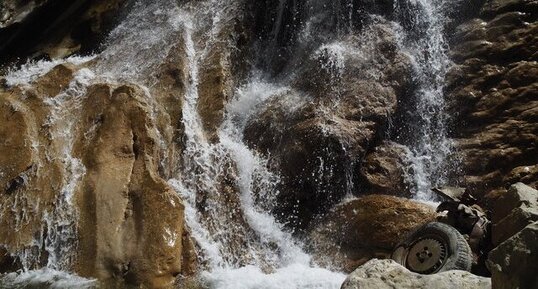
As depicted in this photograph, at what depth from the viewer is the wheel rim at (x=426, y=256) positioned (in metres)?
7.56

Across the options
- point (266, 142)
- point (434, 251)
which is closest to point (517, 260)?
point (434, 251)

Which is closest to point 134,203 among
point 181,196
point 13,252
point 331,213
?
point 181,196

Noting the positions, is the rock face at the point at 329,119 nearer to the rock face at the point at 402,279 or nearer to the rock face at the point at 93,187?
the rock face at the point at 93,187

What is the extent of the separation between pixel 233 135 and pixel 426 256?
17.2 ft

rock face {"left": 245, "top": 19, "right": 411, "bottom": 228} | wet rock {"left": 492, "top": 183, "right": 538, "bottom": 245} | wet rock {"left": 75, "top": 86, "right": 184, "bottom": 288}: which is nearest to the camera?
wet rock {"left": 492, "top": 183, "right": 538, "bottom": 245}

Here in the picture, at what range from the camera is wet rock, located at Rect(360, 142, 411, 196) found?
1049cm

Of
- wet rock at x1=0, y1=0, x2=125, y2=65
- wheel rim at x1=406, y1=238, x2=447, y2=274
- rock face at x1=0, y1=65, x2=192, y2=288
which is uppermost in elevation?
wet rock at x1=0, y1=0, x2=125, y2=65

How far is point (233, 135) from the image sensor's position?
11758 mm

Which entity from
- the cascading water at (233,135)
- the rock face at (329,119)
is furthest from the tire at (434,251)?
the rock face at (329,119)

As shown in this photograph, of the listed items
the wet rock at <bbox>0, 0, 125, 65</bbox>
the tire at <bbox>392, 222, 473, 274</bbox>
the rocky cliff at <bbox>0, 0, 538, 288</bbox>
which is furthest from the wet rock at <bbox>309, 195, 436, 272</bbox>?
the wet rock at <bbox>0, 0, 125, 65</bbox>

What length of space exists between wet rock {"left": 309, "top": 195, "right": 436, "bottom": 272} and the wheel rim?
114 cm

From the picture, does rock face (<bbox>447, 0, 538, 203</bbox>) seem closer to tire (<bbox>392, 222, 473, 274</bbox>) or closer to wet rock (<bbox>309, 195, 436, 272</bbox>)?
wet rock (<bbox>309, 195, 436, 272</bbox>)

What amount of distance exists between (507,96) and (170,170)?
6.66 metres

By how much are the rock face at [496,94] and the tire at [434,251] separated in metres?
2.63
